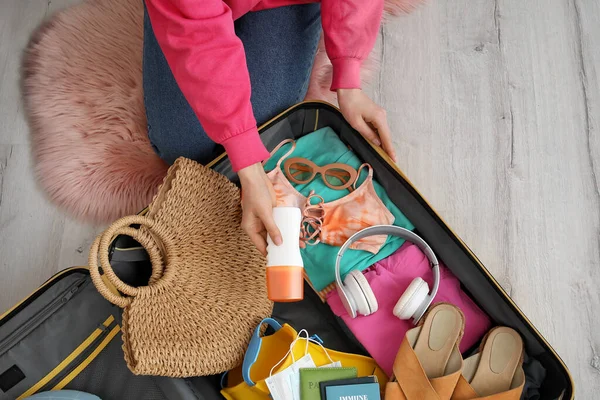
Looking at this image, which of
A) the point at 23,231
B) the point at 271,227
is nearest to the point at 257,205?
the point at 271,227

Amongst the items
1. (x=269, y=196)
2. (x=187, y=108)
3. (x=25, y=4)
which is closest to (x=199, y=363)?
(x=269, y=196)

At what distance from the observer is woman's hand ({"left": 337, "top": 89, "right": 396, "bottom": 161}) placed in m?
0.91

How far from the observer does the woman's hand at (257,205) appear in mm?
756

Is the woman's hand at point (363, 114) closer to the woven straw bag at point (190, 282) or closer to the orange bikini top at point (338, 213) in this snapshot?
the orange bikini top at point (338, 213)

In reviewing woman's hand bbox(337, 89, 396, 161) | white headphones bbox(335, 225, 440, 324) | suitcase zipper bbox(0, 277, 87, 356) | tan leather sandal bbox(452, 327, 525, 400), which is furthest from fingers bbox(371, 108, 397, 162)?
suitcase zipper bbox(0, 277, 87, 356)

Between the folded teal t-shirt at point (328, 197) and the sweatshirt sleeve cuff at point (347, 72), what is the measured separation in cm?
12

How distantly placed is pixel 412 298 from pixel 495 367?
187 millimetres

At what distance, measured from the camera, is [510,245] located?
113cm

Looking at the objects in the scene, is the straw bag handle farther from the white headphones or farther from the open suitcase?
the white headphones

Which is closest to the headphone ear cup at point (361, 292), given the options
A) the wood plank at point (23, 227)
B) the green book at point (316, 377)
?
the green book at point (316, 377)

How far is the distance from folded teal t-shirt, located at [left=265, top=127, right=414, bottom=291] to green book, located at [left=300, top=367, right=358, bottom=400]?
0.15 meters

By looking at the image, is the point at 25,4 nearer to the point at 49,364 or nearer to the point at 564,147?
the point at 49,364

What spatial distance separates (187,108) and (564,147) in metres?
0.85

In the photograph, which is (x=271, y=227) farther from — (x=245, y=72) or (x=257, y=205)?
(x=245, y=72)
